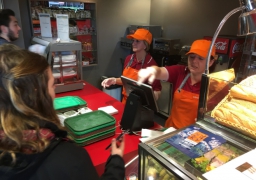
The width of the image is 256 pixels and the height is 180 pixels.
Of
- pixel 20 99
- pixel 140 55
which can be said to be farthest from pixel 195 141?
pixel 140 55

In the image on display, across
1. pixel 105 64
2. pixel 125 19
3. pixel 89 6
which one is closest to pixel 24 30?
pixel 89 6

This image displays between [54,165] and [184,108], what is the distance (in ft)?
4.28

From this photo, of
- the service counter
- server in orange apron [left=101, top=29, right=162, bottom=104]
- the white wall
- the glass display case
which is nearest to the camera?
the service counter

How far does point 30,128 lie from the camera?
0.75 m

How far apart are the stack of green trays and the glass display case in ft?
7.62

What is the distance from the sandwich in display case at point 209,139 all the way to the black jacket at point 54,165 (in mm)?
252

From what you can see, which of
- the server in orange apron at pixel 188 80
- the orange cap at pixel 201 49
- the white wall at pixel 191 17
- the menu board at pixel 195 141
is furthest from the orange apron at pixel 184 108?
the white wall at pixel 191 17

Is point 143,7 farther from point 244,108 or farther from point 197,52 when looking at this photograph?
point 244,108

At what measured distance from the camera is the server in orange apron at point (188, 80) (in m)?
1.72

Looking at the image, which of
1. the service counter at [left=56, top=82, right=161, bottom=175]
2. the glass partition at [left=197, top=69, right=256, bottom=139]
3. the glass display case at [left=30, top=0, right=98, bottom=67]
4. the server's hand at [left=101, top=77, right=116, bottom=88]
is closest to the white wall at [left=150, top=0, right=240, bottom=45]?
the glass display case at [left=30, top=0, right=98, bottom=67]

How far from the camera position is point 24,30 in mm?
3324

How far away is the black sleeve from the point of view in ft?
3.18

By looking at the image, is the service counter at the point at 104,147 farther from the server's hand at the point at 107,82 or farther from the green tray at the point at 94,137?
the server's hand at the point at 107,82

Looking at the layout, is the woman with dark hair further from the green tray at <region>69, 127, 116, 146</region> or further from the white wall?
the white wall
